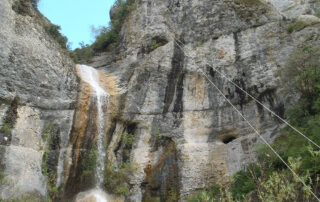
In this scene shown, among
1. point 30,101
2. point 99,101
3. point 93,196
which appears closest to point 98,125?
point 99,101

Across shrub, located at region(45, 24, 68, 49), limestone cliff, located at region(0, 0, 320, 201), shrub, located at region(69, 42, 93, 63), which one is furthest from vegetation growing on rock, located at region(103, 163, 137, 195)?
shrub, located at region(45, 24, 68, 49)

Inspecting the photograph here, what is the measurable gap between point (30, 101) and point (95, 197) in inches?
178

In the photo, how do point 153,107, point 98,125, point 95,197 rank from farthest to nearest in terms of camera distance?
point 153,107 < point 98,125 < point 95,197

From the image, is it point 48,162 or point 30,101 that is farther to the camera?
point 30,101

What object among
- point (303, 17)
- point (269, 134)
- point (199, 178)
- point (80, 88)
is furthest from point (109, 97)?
point (303, 17)

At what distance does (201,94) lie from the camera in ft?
49.5

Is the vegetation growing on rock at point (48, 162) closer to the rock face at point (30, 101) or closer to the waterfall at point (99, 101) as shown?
the rock face at point (30, 101)

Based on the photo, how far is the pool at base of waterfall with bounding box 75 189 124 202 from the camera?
12477 mm

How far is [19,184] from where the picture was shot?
36.7 ft

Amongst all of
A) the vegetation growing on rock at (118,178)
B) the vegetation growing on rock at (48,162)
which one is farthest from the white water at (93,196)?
the vegetation growing on rock at (48,162)

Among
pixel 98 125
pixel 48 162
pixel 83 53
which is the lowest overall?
pixel 48 162

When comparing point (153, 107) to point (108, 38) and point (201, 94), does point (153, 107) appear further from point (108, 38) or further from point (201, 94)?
point (108, 38)

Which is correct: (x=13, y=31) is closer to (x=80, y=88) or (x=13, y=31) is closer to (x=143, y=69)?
(x=80, y=88)

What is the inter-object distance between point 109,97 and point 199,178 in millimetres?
5436
